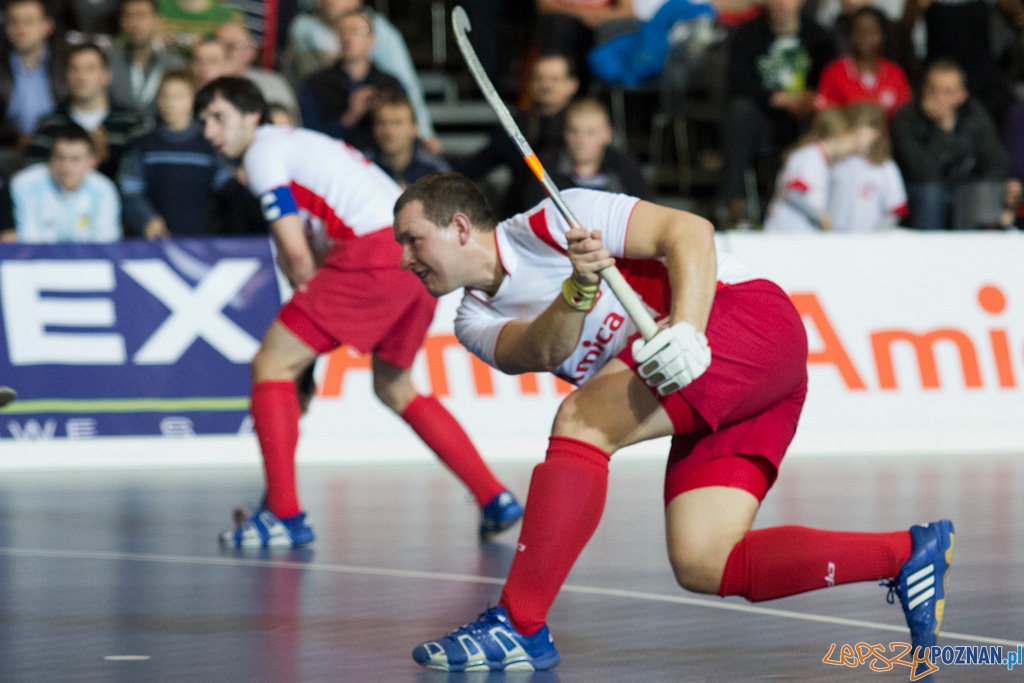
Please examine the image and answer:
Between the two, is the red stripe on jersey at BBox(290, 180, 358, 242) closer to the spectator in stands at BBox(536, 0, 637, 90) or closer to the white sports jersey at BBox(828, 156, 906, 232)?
the white sports jersey at BBox(828, 156, 906, 232)

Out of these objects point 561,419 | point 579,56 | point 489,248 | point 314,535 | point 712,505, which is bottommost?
point 314,535

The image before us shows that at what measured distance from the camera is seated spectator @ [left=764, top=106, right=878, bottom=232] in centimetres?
1007

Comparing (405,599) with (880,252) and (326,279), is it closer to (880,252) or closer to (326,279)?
(326,279)

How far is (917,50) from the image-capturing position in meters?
12.3

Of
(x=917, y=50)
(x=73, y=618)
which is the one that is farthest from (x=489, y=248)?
(x=917, y=50)

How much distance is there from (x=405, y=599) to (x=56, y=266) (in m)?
4.70

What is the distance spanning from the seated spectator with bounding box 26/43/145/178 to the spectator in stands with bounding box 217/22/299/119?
0.77m

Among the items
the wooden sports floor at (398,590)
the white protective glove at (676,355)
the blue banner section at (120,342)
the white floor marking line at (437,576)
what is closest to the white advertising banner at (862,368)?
the blue banner section at (120,342)

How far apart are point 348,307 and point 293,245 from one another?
13.6 inches

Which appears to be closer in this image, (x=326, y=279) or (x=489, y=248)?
(x=489, y=248)

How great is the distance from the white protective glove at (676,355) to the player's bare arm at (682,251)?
9 cm

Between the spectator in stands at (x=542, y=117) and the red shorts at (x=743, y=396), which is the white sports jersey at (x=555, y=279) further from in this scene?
the spectator in stands at (x=542, y=117)

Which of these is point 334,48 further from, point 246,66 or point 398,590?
point 398,590

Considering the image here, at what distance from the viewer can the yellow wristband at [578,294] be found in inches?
147
